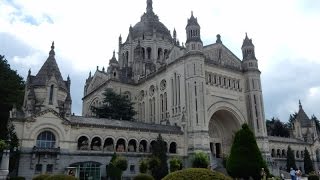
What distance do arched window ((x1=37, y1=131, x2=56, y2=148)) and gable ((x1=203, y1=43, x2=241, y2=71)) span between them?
28.2 metres

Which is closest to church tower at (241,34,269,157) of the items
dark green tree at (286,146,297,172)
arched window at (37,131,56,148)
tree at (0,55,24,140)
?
dark green tree at (286,146,297,172)

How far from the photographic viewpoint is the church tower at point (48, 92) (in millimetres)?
38688

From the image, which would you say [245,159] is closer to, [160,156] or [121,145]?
[160,156]

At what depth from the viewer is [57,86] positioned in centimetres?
4119

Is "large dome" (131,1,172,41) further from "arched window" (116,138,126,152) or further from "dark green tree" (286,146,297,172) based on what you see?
"dark green tree" (286,146,297,172)

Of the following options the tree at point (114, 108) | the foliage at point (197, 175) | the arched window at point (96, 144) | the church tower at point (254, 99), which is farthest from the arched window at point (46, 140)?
the church tower at point (254, 99)

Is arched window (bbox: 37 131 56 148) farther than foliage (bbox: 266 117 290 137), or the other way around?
foliage (bbox: 266 117 290 137)

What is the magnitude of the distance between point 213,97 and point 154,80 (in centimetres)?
1180

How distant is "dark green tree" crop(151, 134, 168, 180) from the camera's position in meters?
39.1

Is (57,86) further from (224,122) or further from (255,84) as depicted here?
(255,84)

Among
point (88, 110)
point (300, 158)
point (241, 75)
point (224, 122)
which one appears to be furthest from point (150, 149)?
point (300, 158)

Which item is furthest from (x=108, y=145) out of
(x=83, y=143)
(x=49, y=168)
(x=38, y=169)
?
(x=38, y=169)

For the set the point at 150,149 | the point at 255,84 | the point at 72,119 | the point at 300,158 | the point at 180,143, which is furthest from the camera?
the point at 300,158

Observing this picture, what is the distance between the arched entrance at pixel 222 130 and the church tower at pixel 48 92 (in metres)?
26.6
